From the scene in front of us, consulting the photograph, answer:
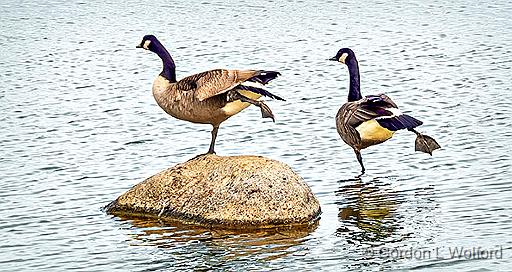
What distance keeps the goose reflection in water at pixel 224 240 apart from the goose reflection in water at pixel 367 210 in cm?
46

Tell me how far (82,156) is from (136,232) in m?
3.94

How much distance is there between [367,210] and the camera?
39.9 feet

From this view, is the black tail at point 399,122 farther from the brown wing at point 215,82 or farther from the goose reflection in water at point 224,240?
the goose reflection in water at point 224,240

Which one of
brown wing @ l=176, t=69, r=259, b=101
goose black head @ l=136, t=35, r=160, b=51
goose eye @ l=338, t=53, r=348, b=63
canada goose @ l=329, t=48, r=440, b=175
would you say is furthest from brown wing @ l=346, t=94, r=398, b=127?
goose black head @ l=136, t=35, r=160, b=51

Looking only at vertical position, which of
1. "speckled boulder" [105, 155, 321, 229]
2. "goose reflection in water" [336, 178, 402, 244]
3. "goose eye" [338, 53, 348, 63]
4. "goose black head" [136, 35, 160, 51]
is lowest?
"goose reflection in water" [336, 178, 402, 244]

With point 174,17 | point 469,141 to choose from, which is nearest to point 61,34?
point 174,17

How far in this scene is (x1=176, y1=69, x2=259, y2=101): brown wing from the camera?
12.0m

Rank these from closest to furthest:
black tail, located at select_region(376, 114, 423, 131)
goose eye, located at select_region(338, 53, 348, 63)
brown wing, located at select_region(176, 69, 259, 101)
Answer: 1. brown wing, located at select_region(176, 69, 259, 101)
2. black tail, located at select_region(376, 114, 423, 131)
3. goose eye, located at select_region(338, 53, 348, 63)

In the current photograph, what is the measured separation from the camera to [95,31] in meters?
26.4

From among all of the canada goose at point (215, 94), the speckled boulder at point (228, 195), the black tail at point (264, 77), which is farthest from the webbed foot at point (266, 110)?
the speckled boulder at point (228, 195)

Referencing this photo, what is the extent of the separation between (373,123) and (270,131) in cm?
314

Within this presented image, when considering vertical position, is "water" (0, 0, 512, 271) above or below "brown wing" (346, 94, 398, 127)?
below

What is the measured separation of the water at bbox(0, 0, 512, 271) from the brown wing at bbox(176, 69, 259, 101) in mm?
1585

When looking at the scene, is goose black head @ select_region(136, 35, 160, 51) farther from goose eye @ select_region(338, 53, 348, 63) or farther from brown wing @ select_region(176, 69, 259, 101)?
goose eye @ select_region(338, 53, 348, 63)
